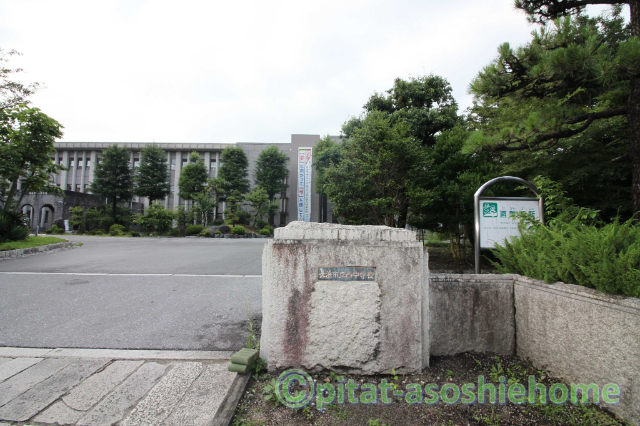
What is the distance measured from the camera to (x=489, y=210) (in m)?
4.19

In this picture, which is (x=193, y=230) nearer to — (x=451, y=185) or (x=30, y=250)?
(x=30, y=250)

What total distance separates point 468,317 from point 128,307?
4.73 metres

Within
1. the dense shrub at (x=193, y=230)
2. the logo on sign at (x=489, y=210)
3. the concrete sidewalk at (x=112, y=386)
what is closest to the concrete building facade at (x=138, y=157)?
the dense shrub at (x=193, y=230)

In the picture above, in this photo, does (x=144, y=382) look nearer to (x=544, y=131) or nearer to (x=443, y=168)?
(x=544, y=131)

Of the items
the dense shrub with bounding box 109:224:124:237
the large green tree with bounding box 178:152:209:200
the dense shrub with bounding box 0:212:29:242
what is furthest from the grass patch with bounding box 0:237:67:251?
the large green tree with bounding box 178:152:209:200

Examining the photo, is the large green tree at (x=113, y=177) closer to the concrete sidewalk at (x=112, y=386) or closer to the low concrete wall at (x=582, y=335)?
the concrete sidewalk at (x=112, y=386)

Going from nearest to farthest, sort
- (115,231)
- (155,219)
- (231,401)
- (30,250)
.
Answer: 1. (231,401)
2. (30,250)
3. (115,231)
4. (155,219)

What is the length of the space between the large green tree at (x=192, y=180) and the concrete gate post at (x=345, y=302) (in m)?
31.4

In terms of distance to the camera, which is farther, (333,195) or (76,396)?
(333,195)

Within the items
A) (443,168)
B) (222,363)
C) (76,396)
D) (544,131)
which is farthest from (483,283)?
(443,168)

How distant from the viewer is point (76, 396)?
91.8 inches

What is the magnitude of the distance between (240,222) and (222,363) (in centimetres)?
3130

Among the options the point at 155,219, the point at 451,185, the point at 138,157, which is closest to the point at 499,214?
the point at 451,185

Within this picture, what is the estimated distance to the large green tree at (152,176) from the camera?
3175 centimetres
